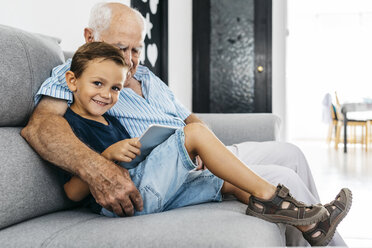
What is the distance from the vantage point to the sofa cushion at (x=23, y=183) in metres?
0.91

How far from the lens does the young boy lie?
3.27ft

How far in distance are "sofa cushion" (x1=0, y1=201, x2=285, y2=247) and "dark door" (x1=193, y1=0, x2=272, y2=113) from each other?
3.26 meters

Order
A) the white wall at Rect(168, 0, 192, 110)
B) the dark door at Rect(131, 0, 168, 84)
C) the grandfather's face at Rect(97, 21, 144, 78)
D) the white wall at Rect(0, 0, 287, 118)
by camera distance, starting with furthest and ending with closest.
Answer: the white wall at Rect(168, 0, 192, 110)
the dark door at Rect(131, 0, 168, 84)
the white wall at Rect(0, 0, 287, 118)
the grandfather's face at Rect(97, 21, 144, 78)

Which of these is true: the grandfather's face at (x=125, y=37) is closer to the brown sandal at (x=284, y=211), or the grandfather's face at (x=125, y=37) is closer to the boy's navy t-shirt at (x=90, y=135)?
the boy's navy t-shirt at (x=90, y=135)

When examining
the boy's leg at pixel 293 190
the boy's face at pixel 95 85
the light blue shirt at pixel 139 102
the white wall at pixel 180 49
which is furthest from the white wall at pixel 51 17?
the white wall at pixel 180 49

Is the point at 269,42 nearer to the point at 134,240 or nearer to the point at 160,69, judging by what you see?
the point at 160,69

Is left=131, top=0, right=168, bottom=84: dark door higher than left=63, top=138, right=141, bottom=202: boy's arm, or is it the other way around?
left=131, top=0, right=168, bottom=84: dark door

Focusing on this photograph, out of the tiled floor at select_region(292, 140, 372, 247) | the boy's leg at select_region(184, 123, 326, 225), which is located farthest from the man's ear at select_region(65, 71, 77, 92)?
the tiled floor at select_region(292, 140, 372, 247)

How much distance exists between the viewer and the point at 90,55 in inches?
43.7

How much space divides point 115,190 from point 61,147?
7.0 inches

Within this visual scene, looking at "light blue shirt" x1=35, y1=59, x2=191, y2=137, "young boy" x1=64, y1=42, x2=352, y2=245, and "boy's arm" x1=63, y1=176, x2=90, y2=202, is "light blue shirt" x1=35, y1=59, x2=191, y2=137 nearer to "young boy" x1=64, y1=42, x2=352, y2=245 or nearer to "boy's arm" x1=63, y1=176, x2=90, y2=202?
"young boy" x1=64, y1=42, x2=352, y2=245

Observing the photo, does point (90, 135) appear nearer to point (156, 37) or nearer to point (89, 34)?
point (89, 34)

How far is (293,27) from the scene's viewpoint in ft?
26.8

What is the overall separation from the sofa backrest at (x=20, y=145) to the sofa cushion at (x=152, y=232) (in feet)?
0.17
